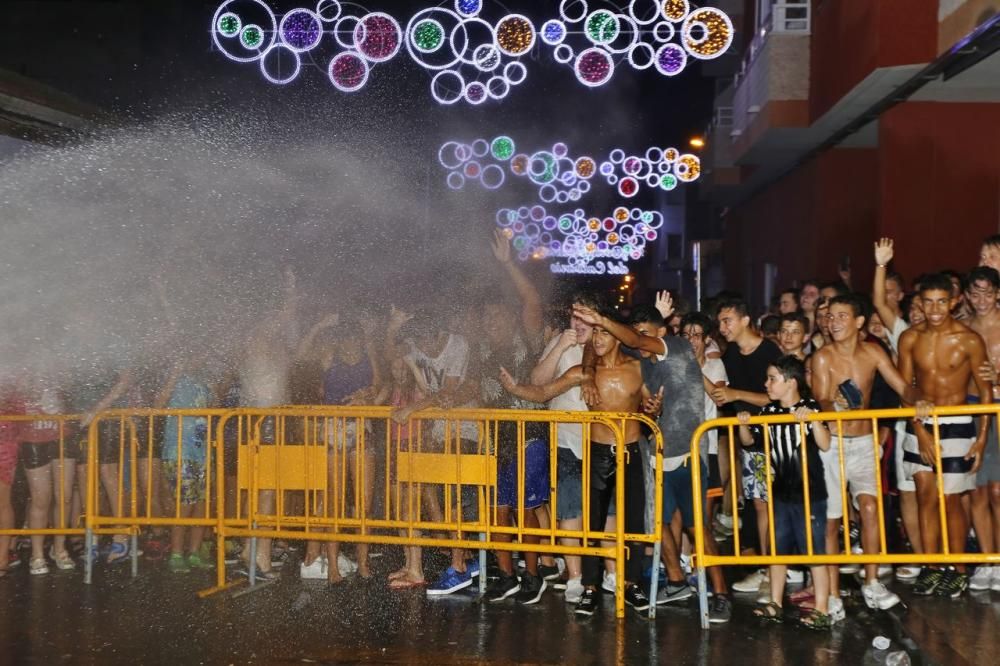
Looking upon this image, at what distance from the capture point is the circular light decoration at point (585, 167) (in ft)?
79.8

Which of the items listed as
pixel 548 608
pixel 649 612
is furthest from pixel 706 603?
pixel 548 608

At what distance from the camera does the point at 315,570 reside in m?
7.79

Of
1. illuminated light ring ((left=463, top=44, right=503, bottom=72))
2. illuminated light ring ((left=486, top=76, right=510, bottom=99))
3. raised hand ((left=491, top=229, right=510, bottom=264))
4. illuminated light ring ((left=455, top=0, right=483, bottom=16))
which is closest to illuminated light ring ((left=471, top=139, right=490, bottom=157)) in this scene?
illuminated light ring ((left=486, top=76, right=510, bottom=99))

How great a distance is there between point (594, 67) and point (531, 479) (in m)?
7.82

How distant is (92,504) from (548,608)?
3.43 meters

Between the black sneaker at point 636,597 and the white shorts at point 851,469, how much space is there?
4.21ft

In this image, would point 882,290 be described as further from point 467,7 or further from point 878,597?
point 467,7

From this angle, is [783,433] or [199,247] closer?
[783,433]

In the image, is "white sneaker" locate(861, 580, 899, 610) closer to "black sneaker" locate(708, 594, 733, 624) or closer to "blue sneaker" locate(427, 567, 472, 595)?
"black sneaker" locate(708, 594, 733, 624)

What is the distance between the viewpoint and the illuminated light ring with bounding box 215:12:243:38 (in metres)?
12.4

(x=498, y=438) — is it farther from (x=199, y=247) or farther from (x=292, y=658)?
(x=199, y=247)

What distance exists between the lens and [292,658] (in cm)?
587

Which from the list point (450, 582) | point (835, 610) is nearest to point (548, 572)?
point (450, 582)

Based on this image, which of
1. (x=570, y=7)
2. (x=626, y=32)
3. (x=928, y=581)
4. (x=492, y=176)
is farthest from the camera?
(x=492, y=176)
